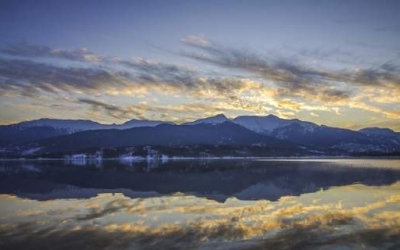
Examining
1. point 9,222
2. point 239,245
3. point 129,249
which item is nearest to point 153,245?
point 129,249

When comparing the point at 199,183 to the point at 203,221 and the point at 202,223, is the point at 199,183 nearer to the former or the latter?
the point at 203,221

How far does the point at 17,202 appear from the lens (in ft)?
148

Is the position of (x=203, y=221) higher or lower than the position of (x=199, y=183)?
lower

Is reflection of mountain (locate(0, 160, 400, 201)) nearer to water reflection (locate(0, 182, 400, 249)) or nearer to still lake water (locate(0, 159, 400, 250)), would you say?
still lake water (locate(0, 159, 400, 250))

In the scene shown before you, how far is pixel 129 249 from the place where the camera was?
22.1m

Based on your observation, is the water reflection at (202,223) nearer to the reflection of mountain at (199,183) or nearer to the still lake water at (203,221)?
the still lake water at (203,221)

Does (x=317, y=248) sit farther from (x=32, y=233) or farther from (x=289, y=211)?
(x=32, y=233)

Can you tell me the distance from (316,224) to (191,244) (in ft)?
38.4

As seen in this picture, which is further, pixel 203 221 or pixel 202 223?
pixel 203 221

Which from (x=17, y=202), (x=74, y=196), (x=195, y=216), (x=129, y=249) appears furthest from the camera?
(x=74, y=196)

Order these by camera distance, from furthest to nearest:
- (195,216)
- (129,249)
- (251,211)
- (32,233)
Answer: (251,211) → (195,216) → (32,233) → (129,249)

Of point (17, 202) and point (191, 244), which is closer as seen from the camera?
point (191, 244)

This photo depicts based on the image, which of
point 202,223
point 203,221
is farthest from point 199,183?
point 202,223

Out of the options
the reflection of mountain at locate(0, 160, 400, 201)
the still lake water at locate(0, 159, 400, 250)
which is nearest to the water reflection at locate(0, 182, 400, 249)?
the still lake water at locate(0, 159, 400, 250)
